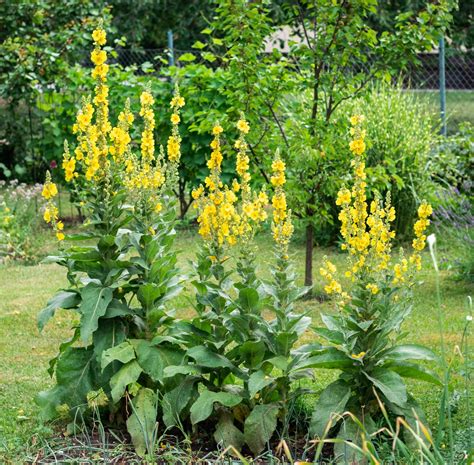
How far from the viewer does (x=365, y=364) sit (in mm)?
3953

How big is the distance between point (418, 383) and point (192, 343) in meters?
1.59

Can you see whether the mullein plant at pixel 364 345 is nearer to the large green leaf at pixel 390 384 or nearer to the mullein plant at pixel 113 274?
the large green leaf at pixel 390 384

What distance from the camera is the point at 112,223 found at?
429 cm

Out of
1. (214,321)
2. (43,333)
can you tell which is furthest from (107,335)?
(43,333)

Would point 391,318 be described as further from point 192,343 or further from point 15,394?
point 15,394

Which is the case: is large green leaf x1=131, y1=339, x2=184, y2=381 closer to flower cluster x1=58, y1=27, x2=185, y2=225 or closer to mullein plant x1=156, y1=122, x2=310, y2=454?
mullein plant x1=156, y1=122, x2=310, y2=454

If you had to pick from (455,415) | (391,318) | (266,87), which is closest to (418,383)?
(455,415)

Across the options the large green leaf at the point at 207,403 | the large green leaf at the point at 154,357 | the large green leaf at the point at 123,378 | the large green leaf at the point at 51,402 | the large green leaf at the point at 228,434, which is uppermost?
the large green leaf at the point at 154,357

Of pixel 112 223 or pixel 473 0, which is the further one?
pixel 473 0

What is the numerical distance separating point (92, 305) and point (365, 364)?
1257 mm

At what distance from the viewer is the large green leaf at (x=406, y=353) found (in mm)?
3893

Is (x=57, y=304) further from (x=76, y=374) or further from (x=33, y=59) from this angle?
(x=33, y=59)

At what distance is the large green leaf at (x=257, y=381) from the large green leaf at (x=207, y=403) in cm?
10

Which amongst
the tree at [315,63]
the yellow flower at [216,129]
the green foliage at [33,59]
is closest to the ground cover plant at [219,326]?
the yellow flower at [216,129]
